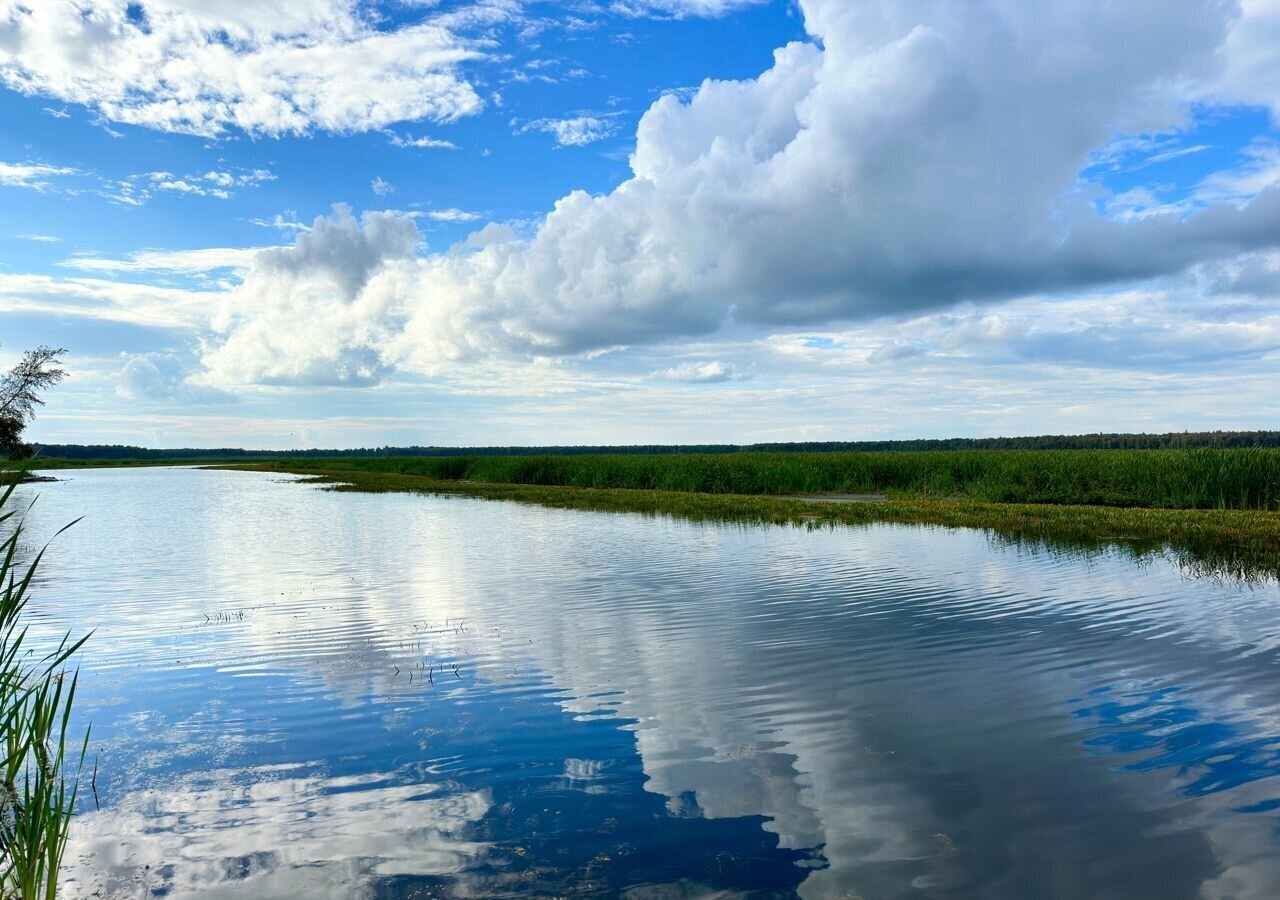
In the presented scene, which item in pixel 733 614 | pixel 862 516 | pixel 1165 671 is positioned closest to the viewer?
pixel 1165 671

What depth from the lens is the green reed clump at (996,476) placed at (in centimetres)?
3150

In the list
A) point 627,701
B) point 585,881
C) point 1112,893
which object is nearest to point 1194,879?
point 1112,893

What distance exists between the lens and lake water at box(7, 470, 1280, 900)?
19.9 ft

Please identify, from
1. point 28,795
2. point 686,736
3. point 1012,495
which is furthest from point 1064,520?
point 28,795

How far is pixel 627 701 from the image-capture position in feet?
32.6

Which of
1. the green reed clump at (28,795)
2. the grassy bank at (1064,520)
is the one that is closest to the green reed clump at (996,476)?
the grassy bank at (1064,520)

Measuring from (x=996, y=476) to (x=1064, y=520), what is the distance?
11853mm

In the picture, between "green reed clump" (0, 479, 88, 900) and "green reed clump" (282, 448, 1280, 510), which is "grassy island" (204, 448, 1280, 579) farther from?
"green reed clump" (0, 479, 88, 900)

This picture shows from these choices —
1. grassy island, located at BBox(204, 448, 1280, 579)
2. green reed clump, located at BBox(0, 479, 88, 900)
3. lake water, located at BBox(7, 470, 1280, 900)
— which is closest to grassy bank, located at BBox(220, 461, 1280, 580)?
grassy island, located at BBox(204, 448, 1280, 579)

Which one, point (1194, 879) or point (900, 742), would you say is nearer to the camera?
point (1194, 879)

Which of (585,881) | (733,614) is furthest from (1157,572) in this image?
(585,881)

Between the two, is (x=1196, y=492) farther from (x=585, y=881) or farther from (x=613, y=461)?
(x=613, y=461)

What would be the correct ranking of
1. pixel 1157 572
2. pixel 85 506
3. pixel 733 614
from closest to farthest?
pixel 733 614, pixel 1157 572, pixel 85 506

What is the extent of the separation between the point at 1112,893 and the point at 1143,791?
193cm
